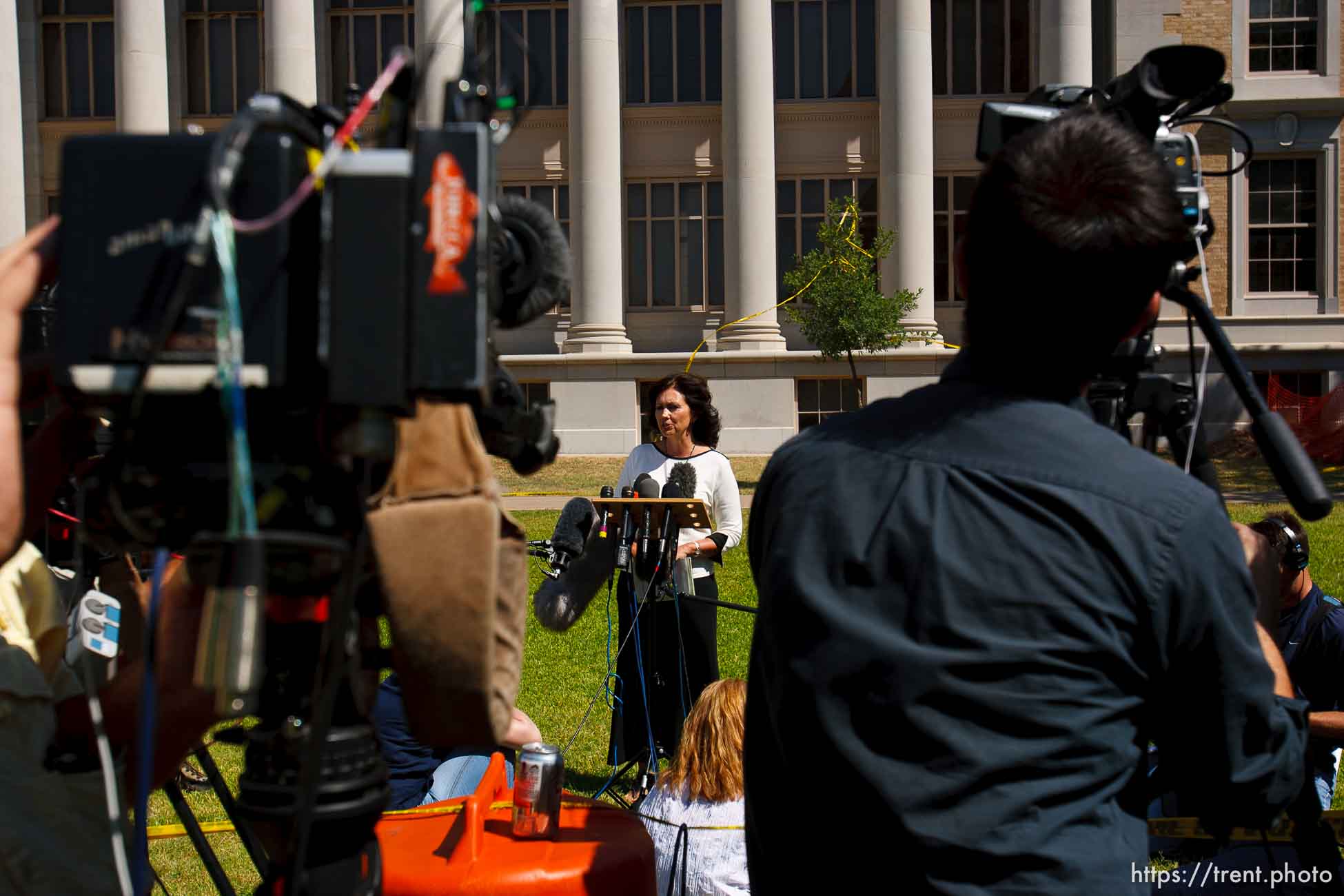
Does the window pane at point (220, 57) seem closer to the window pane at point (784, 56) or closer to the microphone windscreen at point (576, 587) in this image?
the window pane at point (784, 56)

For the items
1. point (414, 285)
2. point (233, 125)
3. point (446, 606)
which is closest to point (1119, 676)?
point (446, 606)

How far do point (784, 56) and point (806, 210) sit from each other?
365 centimetres

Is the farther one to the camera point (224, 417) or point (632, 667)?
point (632, 667)

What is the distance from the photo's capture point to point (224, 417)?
1410 millimetres

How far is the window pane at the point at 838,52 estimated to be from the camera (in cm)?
2725

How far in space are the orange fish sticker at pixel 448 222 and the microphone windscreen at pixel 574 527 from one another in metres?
4.09

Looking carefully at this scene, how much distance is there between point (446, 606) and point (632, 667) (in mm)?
4943

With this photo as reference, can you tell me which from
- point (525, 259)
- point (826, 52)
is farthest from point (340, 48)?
point (525, 259)


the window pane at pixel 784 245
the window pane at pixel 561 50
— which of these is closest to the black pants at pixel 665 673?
the window pane at pixel 784 245

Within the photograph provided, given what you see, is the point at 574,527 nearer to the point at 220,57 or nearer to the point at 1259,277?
the point at 1259,277

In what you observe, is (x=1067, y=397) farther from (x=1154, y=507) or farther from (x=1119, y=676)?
(x=1119, y=676)

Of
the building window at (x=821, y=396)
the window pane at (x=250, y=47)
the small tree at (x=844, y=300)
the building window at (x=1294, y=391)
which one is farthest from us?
the window pane at (x=250, y=47)

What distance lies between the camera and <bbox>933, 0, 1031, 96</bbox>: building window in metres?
27.4

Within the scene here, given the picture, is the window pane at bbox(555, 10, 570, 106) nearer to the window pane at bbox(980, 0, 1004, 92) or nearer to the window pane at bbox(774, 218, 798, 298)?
the window pane at bbox(774, 218, 798, 298)
